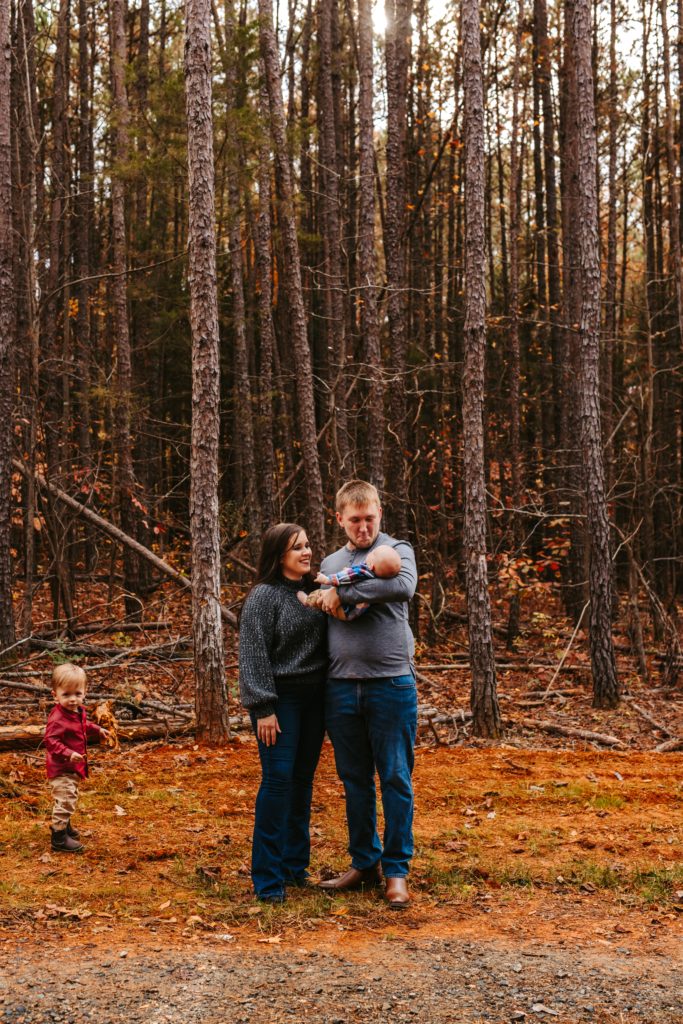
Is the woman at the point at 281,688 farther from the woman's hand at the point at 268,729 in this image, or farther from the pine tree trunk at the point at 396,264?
the pine tree trunk at the point at 396,264

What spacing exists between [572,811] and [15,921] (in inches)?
165

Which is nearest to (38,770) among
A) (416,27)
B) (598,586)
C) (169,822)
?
(169,822)

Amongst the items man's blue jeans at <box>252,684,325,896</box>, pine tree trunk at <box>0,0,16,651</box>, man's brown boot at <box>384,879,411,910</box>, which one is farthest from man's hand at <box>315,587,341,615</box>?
pine tree trunk at <box>0,0,16,651</box>

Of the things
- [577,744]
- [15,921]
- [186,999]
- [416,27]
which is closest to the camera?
[186,999]

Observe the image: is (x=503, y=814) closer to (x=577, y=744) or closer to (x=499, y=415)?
(x=577, y=744)

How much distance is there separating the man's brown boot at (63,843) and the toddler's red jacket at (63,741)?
0.39 m

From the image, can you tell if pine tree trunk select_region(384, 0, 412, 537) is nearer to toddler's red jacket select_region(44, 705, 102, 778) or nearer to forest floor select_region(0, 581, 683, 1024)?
forest floor select_region(0, 581, 683, 1024)

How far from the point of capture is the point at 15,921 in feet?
15.7

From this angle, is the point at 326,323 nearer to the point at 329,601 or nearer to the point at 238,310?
the point at 238,310

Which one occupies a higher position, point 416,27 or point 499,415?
point 416,27

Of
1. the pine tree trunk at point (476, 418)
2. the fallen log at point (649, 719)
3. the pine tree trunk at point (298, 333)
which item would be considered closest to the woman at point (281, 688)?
the pine tree trunk at point (476, 418)

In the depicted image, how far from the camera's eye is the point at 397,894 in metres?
4.95

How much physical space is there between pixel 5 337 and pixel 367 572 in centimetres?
961

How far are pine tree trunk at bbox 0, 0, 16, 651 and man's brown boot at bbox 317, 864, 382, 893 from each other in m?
8.52
